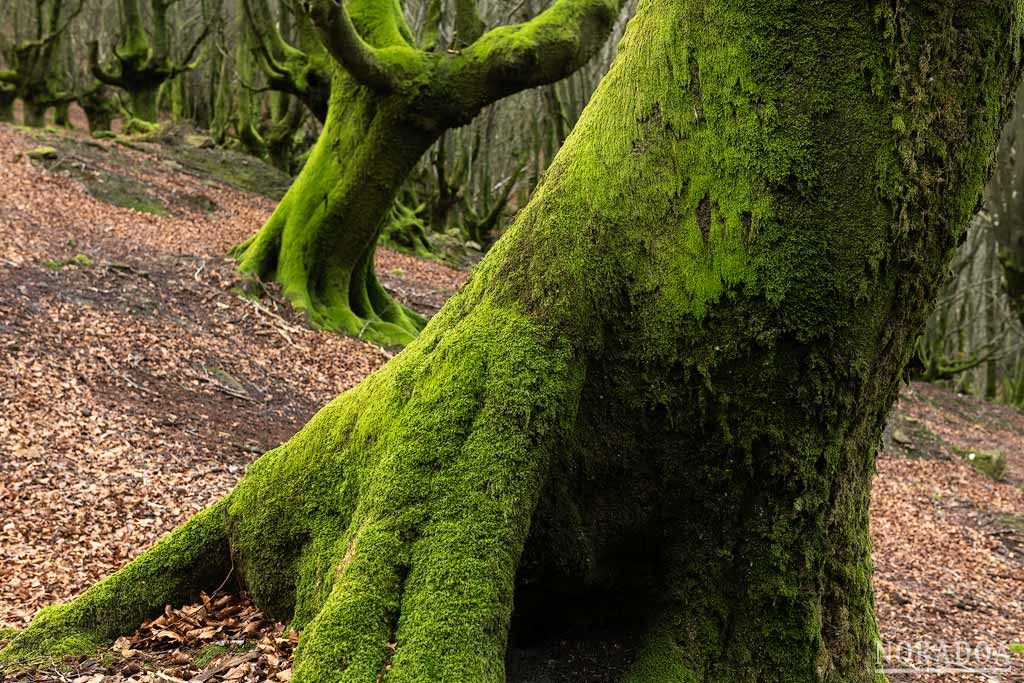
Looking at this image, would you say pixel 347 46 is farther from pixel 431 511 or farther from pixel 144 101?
pixel 144 101

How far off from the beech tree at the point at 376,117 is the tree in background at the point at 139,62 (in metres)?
12.7

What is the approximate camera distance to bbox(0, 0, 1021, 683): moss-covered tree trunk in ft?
9.27

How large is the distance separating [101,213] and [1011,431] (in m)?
18.3

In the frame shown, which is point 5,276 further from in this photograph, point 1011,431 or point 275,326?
point 1011,431

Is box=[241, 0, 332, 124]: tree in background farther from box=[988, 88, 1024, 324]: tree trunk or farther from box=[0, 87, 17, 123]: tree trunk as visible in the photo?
box=[0, 87, 17, 123]: tree trunk

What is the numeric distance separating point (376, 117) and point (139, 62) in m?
14.7

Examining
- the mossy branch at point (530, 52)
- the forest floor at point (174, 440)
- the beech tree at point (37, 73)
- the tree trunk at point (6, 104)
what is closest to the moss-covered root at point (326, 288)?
the forest floor at point (174, 440)

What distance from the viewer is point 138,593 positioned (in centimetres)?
380

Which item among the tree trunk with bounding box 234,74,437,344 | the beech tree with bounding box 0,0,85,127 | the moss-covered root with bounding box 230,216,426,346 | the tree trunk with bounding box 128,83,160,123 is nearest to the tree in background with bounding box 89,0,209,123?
the tree trunk with bounding box 128,83,160,123

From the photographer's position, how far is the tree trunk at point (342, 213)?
33.7 feet

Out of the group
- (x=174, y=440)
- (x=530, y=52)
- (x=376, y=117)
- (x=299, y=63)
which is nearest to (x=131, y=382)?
(x=174, y=440)

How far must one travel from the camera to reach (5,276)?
899 cm

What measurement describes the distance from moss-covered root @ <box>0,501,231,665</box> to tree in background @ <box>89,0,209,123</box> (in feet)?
66.5

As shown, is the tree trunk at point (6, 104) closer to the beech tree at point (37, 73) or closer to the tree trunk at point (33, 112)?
the beech tree at point (37, 73)
